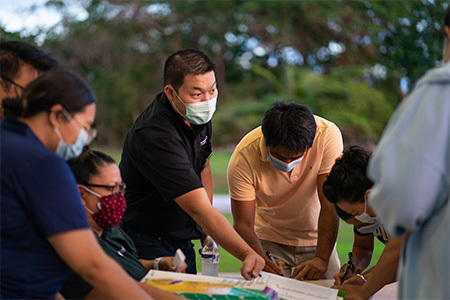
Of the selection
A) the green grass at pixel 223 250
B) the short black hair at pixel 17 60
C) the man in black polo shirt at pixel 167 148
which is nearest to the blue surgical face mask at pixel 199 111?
the man in black polo shirt at pixel 167 148

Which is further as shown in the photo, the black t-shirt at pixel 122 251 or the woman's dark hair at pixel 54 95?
the black t-shirt at pixel 122 251

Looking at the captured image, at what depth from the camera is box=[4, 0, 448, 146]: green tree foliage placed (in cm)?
1227

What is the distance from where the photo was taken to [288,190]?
287 cm

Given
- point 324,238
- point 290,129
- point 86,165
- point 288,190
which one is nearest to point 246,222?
point 288,190

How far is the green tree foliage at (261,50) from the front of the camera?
12273 millimetres

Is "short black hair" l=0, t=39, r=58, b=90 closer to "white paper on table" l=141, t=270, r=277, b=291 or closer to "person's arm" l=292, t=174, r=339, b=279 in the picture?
"white paper on table" l=141, t=270, r=277, b=291

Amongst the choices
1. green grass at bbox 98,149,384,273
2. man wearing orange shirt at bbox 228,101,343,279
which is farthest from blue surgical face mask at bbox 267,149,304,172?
green grass at bbox 98,149,384,273

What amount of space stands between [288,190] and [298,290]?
82cm

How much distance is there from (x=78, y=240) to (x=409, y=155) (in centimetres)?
89

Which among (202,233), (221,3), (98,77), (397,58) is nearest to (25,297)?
(202,233)

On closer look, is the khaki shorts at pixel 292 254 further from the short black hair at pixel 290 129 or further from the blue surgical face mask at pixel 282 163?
the short black hair at pixel 290 129

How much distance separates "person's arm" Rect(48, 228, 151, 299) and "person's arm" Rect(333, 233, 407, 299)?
953 mm

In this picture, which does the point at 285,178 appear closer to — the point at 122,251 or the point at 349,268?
the point at 349,268

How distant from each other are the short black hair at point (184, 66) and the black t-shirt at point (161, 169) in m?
0.12
